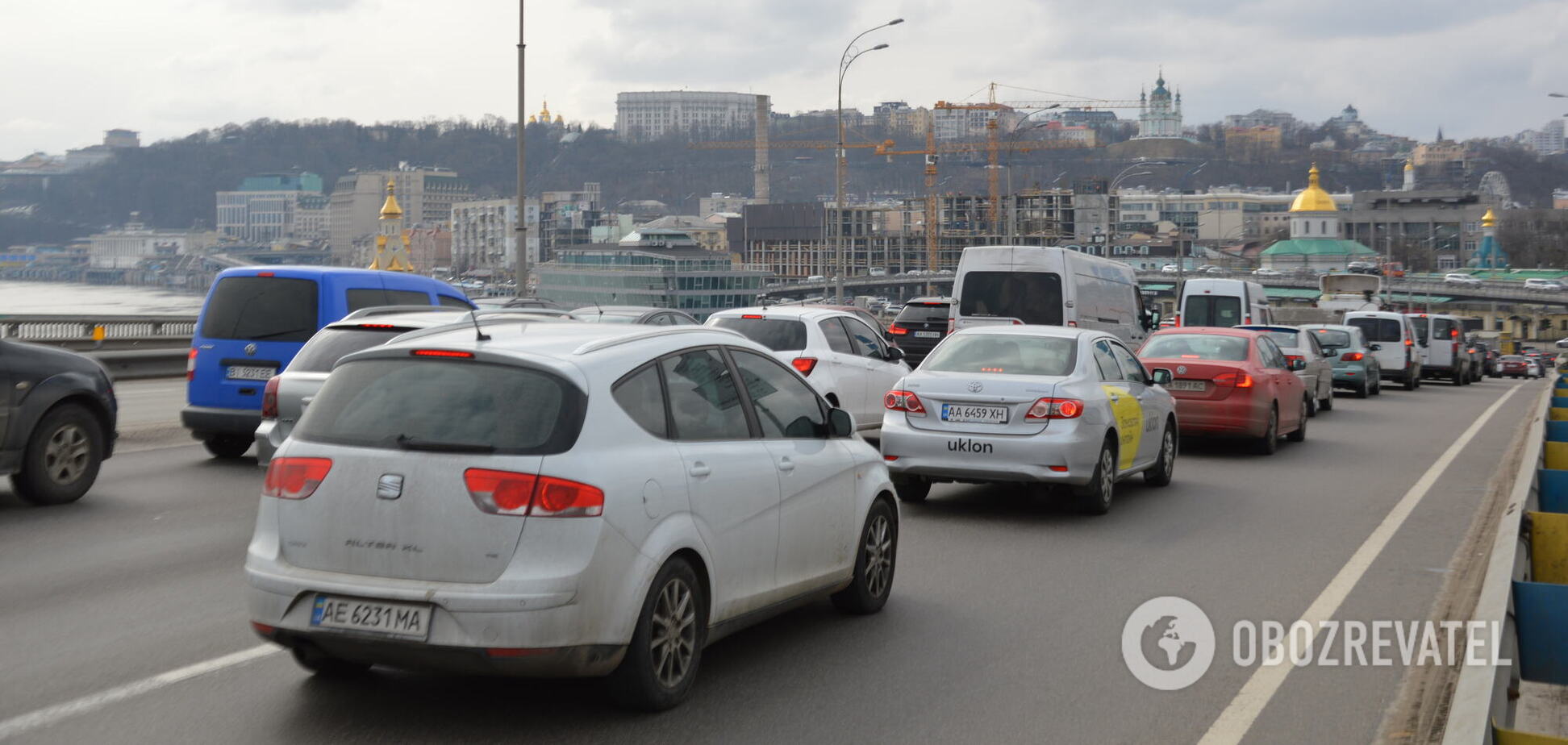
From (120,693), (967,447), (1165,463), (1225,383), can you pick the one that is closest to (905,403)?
(967,447)

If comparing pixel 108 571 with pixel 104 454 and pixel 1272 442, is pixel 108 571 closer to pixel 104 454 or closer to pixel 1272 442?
pixel 104 454

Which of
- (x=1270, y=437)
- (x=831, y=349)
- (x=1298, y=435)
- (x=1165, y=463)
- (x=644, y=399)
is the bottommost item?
(x=1298, y=435)

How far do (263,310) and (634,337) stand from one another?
8.18 m

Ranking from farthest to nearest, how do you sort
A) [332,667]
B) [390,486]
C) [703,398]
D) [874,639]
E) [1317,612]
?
[1317,612] → [874,639] → [703,398] → [332,667] → [390,486]

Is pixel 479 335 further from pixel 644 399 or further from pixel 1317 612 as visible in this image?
pixel 1317 612

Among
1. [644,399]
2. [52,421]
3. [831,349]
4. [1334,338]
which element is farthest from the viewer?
[1334,338]

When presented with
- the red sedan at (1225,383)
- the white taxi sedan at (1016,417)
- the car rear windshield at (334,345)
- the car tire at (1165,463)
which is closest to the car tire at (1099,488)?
the white taxi sedan at (1016,417)

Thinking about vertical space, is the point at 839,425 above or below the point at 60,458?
above

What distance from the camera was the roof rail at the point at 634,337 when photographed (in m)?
5.57

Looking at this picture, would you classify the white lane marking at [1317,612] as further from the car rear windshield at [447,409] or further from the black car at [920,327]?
the black car at [920,327]

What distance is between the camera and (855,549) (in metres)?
7.11

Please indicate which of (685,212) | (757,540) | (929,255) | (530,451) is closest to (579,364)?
(530,451)

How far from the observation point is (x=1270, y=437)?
16.8 metres

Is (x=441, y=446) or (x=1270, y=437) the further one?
(x=1270, y=437)
